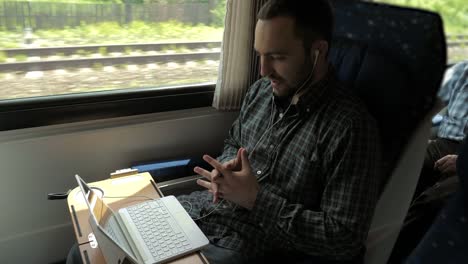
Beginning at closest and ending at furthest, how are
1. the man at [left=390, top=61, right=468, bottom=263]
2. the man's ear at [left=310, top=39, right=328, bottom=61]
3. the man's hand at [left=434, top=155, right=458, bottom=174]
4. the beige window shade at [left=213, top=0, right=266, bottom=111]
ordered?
the man's ear at [left=310, top=39, right=328, bottom=61], the man at [left=390, top=61, right=468, bottom=263], the man's hand at [left=434, top=155, right=458, bottom=174], the beige window shade at [left=213, top=0, right=266, bottom=111]

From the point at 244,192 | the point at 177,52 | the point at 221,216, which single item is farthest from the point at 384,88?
the point at 177,52

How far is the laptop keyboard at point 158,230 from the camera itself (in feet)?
3.35

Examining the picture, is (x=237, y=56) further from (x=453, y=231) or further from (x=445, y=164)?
(x=453, y=231)

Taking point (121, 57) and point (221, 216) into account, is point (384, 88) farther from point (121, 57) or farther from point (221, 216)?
point (121, 57)

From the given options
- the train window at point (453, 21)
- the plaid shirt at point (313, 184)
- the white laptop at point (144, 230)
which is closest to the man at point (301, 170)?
the plaid shirt at point (313, 184)

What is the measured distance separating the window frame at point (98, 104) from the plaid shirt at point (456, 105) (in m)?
1.15

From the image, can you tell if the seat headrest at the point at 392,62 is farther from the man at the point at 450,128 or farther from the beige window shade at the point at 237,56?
the man at the point at 450,128

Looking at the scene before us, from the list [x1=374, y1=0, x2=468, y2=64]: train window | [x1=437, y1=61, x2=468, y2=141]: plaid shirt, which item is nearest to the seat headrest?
[x1=374, y1=0, x2=468, y2=64]: train window

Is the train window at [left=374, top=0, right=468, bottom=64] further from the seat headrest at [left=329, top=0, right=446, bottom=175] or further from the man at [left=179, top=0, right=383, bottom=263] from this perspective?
the man at [left=179, top=0, right=383, bottom=263]

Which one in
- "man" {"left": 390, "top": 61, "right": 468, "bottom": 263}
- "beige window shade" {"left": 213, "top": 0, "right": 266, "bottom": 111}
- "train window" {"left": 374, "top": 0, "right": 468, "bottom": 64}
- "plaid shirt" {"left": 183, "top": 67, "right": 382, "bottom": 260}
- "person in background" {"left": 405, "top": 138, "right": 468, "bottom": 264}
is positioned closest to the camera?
"person in background" {"left": 405, "top": 138, "right": 468, "bottom": 264}

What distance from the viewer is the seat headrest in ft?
3.48

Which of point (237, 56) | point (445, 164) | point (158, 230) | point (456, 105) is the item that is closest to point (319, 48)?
point (237, 56)

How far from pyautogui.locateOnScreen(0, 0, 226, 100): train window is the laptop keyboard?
2.43 ft

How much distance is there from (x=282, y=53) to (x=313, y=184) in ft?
1.37
